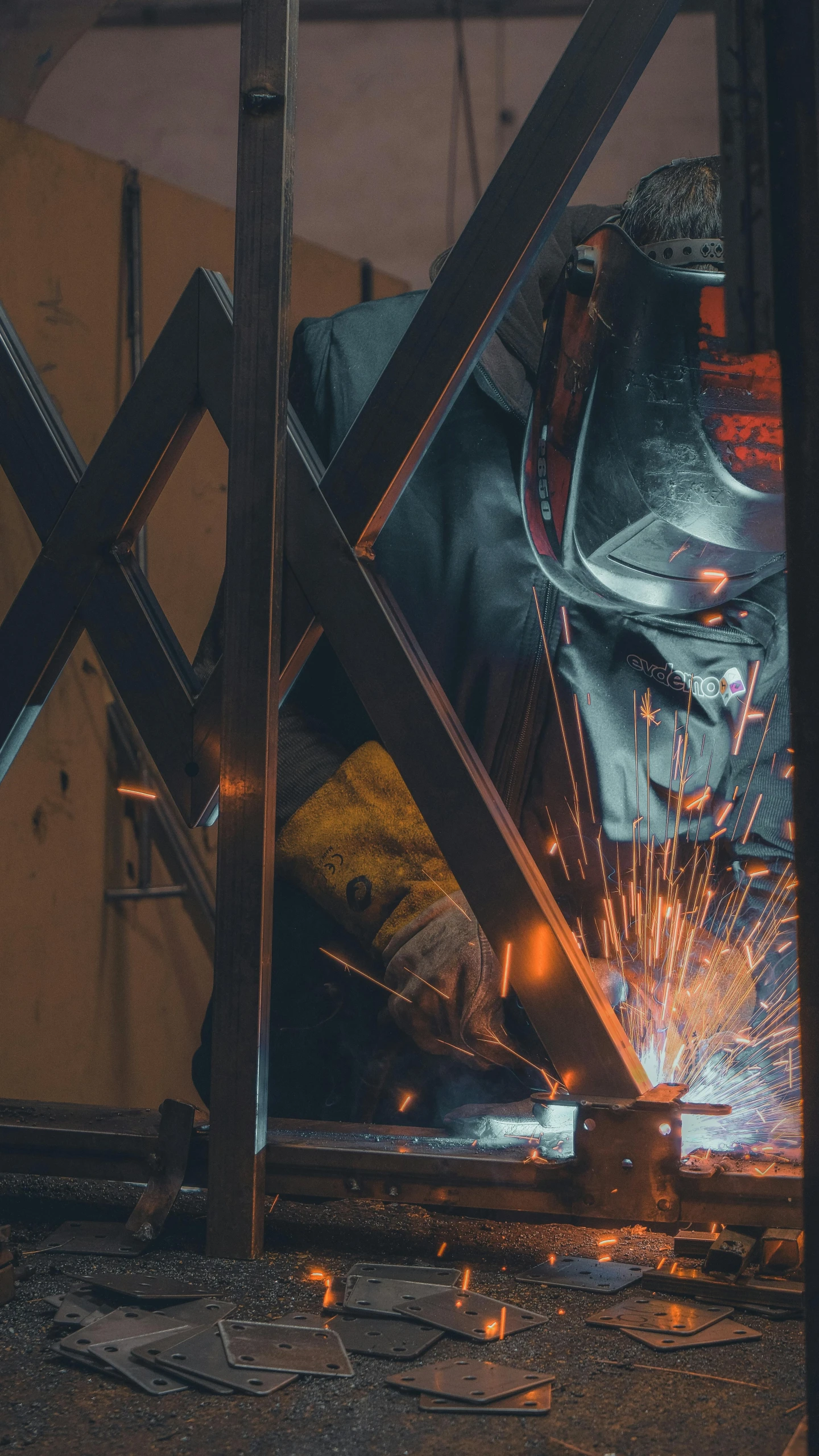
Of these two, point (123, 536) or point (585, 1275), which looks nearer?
point (585, 1275)

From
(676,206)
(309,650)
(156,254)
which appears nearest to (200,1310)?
(309,650)

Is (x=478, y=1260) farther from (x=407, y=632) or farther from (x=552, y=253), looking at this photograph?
(x=552, y=253)

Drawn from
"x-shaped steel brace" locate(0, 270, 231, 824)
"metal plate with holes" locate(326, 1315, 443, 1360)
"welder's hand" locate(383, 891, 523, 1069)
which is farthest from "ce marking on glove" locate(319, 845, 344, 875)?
"metal plate with holes" locate(326, 1315, 443, 1360)

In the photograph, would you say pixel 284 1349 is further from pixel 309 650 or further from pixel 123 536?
pixel 123 536

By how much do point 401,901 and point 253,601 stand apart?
681 millimetres

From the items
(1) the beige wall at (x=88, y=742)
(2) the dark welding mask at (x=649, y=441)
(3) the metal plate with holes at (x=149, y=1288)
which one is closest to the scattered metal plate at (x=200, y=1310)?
(3) the metal plate with holes at (x=149, y=1288)

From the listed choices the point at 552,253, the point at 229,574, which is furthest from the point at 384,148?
the point at 229,574

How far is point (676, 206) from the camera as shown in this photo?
171 centimetres

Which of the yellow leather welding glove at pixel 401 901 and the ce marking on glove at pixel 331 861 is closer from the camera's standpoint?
the yellow leather welding glove at pixel 401 901

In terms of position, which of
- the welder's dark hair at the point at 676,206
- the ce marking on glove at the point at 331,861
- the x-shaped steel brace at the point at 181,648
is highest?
the welder's dark hair at the point at 676,206

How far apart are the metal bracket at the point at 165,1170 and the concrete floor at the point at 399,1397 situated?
1.3 inches

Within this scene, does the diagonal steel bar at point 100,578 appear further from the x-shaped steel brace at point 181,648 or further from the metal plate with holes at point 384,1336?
the metal plate with holes at point 384,1336

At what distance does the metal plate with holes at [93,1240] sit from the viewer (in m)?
1.35

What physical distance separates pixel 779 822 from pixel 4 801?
1789mm
